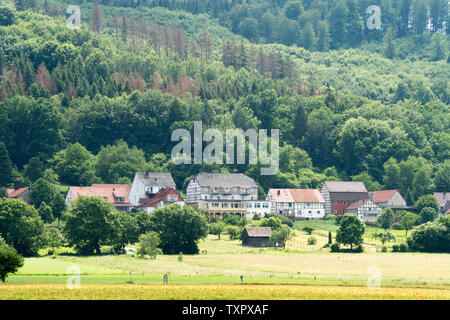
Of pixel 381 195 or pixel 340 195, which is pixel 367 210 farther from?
pixel 340 195

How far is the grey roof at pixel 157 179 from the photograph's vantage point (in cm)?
14775

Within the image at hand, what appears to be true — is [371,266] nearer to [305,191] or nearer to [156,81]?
[305,191]

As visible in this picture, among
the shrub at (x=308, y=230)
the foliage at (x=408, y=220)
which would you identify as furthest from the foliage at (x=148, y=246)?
the foliage at (x=408, y=220)

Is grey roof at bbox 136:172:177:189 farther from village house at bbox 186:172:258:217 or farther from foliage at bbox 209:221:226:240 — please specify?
foliage at bbox 209:221:226:240

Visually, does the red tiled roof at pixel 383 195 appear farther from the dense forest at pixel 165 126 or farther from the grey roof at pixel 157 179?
the grey roof at pixel 157 179

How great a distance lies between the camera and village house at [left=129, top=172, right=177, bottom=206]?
14650cm

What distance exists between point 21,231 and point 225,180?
58.3 meters

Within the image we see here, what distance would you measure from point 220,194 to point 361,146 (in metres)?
39.8

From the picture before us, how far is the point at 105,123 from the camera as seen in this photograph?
170 metres

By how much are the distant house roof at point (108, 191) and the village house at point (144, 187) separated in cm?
130

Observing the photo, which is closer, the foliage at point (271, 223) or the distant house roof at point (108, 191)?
the foliage at point (271, 223)

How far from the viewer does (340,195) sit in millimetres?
155500

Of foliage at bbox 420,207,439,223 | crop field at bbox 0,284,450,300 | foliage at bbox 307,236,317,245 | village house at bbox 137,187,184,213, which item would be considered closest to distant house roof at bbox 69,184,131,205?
village house at bbox 137,187,184,213

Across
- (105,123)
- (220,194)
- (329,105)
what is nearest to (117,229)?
(220,194)
